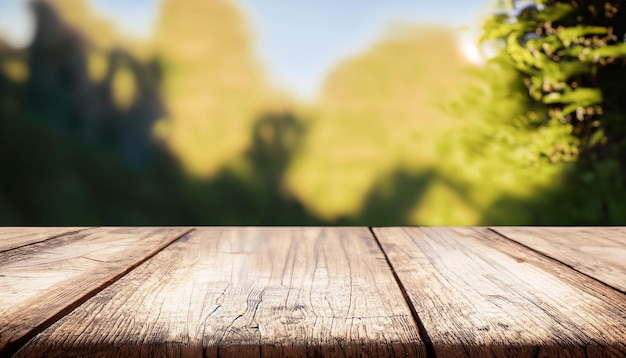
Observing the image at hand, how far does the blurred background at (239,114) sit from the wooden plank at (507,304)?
1.65 meters

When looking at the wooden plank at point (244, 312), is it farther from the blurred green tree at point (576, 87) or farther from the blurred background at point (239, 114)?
the blurred background at point (239, 114)

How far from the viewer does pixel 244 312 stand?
42 centimetres

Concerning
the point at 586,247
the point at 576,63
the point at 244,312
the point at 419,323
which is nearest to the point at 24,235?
the point at 244,312

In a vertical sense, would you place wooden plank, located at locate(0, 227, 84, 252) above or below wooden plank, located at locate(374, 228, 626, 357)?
above

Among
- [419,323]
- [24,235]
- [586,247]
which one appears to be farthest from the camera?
[24,235]

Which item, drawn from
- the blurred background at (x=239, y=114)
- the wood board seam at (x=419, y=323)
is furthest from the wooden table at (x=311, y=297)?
the blurred background at (x=239, y=114)

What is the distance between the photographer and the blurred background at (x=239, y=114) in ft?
7.52

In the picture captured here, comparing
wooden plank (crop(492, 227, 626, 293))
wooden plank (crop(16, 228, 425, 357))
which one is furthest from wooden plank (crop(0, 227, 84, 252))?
wooden plank (crop(492, 227, 626, 293))

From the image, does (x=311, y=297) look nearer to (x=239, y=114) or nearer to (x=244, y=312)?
(x=244, y=312)

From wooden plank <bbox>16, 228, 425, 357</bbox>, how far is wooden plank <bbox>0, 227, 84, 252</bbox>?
239 millimetres

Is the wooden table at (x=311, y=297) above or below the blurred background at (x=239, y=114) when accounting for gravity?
below

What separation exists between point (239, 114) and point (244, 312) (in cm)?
198

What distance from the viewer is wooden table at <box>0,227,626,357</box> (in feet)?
1.19

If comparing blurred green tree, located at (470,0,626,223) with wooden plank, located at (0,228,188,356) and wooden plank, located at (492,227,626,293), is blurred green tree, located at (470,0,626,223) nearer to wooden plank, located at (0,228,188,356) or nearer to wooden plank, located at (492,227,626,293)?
wooden plank, located at (492,227,626,293)
